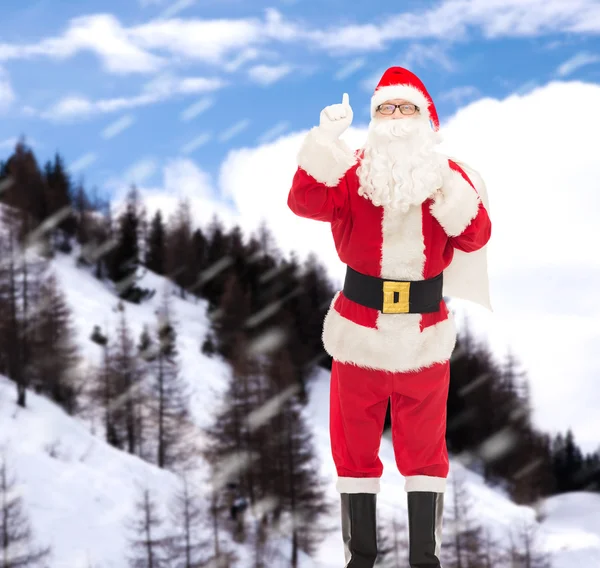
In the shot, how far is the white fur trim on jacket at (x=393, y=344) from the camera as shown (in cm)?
393

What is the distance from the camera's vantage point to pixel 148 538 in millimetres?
25297

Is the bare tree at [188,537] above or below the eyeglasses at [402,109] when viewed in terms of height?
below

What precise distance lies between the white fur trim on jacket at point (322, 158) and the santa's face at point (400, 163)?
19cm

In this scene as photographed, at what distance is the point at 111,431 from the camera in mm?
34844

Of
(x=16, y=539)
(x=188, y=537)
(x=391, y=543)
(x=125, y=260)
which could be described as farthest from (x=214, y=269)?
(x=16, y=539)

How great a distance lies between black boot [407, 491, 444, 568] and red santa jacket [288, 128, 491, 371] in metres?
0.74

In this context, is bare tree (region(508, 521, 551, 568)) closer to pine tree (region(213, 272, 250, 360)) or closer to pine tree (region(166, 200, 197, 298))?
pine tree (region(213, 272, 250, 360))

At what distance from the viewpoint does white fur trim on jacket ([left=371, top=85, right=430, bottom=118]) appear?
4.01 metres

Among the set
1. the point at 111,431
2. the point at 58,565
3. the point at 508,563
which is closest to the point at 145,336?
the point at 111,431

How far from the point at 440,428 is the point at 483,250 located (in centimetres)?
106

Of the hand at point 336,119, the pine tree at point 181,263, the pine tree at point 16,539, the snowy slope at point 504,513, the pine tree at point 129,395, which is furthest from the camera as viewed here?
the pine tree at point 181,263

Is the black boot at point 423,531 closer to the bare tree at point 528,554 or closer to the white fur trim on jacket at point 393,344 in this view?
the white fur trim on jacket at point 393,344

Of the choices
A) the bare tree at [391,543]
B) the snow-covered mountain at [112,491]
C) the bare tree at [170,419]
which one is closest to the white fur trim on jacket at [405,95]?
the bare tree at [391,543]

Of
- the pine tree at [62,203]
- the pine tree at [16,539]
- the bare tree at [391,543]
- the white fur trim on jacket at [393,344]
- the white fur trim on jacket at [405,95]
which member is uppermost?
the pine tree at [62,203]
